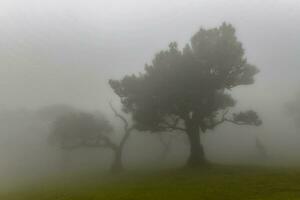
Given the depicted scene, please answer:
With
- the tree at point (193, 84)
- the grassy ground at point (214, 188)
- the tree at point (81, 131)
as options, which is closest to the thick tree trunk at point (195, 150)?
the tree at point (193, 84)

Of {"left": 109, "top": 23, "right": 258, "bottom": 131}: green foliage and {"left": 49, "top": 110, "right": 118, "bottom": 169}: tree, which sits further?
{"left": 49, "top": 110, "right": 118, "bottom": 169}: tree

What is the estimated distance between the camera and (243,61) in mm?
61781

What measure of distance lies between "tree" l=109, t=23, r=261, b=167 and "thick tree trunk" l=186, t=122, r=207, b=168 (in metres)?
0.15

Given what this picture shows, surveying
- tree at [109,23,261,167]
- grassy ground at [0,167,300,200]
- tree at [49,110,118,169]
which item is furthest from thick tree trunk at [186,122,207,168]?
tree at [49,110,118,169]

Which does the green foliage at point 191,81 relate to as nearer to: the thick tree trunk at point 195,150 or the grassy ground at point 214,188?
the thick tree trunk at point 195,150

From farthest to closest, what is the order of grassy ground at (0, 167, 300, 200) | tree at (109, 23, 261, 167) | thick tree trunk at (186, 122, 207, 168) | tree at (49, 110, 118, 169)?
tree at (49, 110, 118, 169) < tree at (109, 23, 261, 167) < thick tree trunk at (186, 122, 207, 168) < grassy ground at (0, 167, 300, 200)

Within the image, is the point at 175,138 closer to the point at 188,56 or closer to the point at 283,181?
the point at 188,56

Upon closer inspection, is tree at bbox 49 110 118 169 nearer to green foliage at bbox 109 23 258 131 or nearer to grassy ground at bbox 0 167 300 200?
green foliage at bbox 109 23 258 131

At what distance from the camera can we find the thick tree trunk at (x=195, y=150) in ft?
188

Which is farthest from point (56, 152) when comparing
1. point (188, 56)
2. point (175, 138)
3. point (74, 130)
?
point (188, 56)

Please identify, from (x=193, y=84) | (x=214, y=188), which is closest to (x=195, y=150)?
(x=193, y=84)

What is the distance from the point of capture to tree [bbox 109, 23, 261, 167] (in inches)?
2387

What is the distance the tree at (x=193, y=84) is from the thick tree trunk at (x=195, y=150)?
0.15 meters

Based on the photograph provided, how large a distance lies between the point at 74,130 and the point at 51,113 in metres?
55.5
